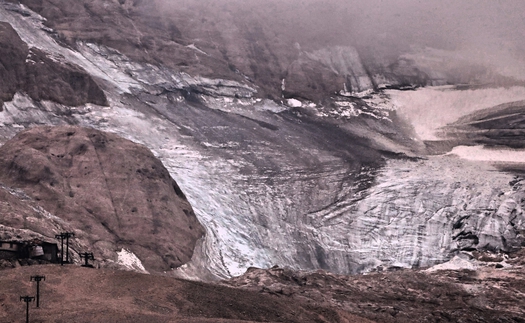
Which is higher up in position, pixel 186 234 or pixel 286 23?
pixel 286 23

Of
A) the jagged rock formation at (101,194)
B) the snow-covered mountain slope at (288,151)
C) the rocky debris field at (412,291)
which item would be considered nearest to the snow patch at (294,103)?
the snow-covered mountain slope at (288,151)

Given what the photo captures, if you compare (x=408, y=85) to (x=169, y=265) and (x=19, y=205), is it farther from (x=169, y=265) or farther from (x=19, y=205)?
(x=19, y=205)

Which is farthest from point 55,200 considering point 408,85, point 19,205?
point 408,85

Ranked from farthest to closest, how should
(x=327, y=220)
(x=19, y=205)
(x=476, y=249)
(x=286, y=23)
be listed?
(x=286, y=23)
(x=327, y=220)
(x=476, y=249)
(x=19, y=205)

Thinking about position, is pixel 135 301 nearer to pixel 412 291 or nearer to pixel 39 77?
pixel 412 291

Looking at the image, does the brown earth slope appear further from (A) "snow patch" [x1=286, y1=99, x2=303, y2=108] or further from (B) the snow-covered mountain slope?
(A) "snow patch" [x1=286, y1=99, x2=303, y2=108]

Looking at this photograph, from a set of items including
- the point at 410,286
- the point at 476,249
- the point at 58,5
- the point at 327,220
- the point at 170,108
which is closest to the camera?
the point at 410,286
